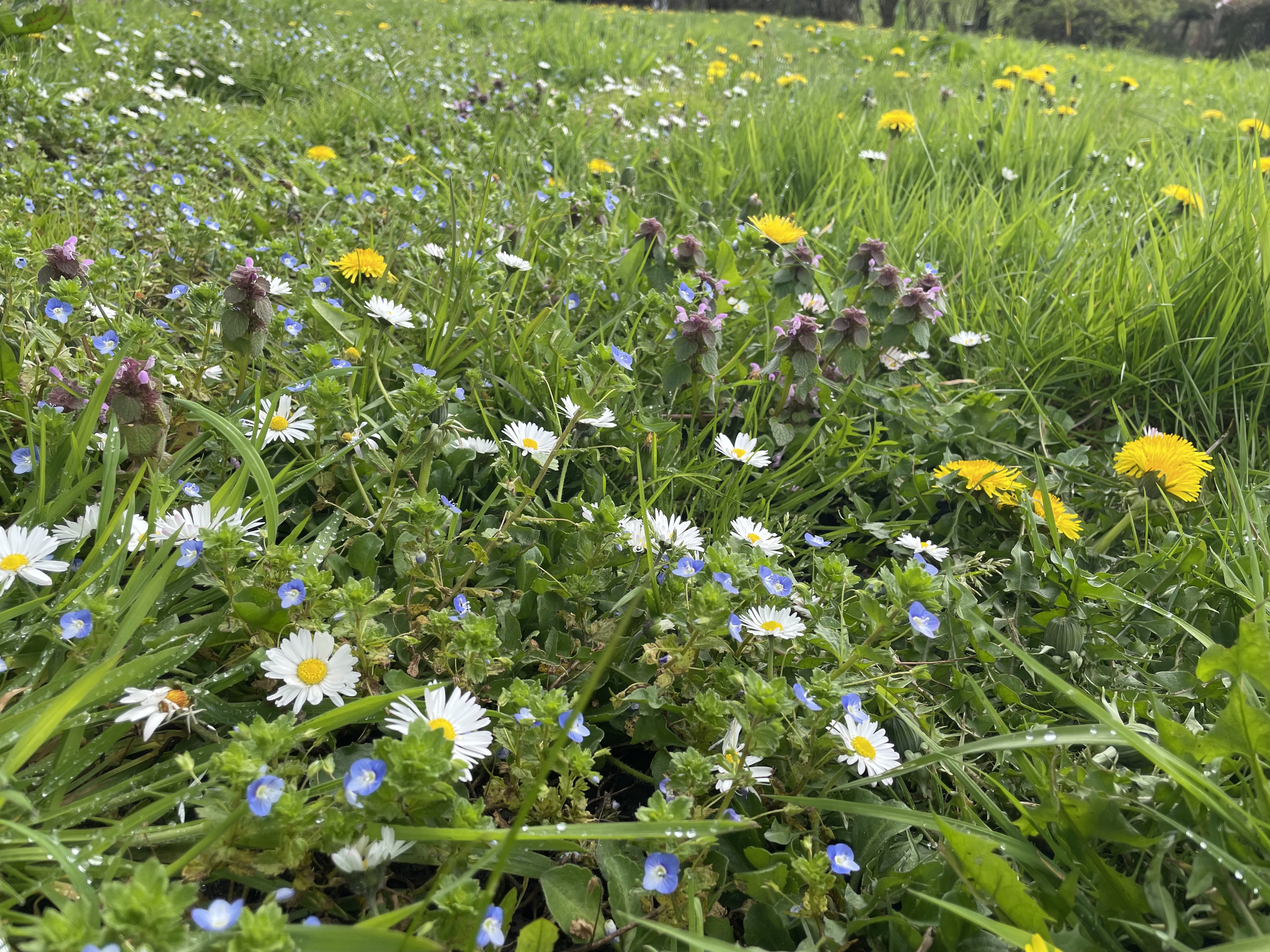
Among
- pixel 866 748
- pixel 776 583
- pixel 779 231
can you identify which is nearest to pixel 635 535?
pixel 776 583

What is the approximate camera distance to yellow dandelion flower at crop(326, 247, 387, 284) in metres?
2.02

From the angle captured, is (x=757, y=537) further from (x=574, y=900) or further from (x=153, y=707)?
(x=153, y=707)

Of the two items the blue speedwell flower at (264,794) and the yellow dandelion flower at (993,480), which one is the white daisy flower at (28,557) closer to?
the blue speedwell flower at (264,794)

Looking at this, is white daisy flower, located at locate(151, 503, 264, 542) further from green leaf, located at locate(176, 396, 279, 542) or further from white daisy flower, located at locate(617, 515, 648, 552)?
white daisy flower, located at locate(617, 515, 648, 552)

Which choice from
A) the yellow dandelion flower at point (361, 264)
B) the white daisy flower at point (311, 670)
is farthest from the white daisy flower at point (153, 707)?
the yellow dandelion flower at point (361, 264)

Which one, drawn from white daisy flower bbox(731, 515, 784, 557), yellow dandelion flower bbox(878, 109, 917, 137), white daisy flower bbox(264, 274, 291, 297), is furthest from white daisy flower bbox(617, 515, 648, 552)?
yellow dandelion flower bbox(878, 109, 917, 137)

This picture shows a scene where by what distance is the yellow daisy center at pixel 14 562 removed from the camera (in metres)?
1.15

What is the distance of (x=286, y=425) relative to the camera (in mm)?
1518

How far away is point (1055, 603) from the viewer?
1493 mm

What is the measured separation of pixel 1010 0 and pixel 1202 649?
47.6ft

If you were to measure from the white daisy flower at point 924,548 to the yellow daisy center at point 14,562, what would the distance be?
148 centimetres

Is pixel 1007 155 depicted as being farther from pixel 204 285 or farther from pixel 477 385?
pixel 204 285

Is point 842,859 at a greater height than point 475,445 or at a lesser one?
lesser

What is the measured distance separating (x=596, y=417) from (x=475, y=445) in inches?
10.2
